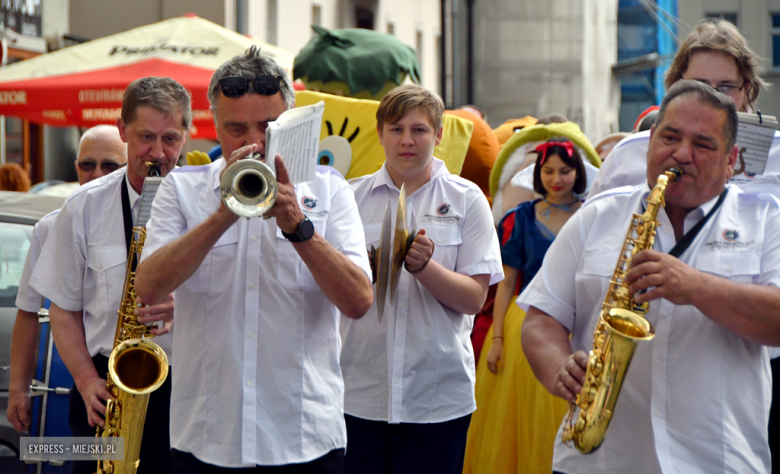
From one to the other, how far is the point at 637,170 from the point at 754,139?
529mm

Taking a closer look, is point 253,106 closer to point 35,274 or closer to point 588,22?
point 35,274

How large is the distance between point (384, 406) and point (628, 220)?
1331 mm

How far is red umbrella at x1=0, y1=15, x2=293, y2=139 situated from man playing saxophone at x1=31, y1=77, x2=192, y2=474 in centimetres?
418

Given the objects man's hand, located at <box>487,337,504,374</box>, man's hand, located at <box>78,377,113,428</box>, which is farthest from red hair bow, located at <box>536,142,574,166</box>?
man's hand, located at <box>78,377,113,428</box>

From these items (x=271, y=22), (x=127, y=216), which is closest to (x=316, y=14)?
(x=271, y=22)

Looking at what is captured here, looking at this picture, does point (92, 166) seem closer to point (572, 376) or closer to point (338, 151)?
point (338, 151)

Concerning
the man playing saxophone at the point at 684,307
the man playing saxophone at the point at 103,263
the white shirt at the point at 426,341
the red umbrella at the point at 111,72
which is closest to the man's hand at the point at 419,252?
the white shirt at the point at 426,341

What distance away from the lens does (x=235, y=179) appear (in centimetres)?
223

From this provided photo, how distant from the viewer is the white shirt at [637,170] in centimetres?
336

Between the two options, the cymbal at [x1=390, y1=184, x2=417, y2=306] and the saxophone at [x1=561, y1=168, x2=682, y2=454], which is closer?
the saxophone at [x1=561, y1=168, x2=682, y2=454]

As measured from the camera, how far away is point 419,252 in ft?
10.7

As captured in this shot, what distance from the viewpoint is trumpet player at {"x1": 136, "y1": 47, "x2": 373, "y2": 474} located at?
2.47 m

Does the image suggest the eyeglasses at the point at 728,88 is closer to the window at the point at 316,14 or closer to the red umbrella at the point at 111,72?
the red umbrella at the point at 111,72

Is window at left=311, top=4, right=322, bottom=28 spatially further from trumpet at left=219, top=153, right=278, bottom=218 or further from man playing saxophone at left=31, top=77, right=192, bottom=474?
trumpet at left=219, top=153, right=278, bottom=218
